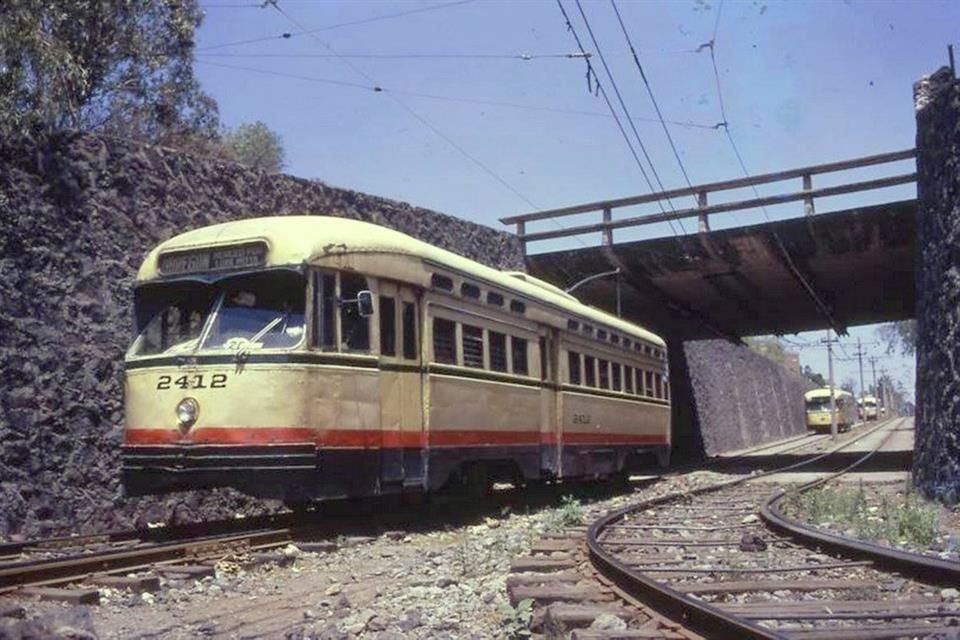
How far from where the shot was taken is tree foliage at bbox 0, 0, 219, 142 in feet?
46.0

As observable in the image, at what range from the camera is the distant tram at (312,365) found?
9.12m

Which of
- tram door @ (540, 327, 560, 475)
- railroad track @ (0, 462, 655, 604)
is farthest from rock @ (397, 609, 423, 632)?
tram door @ (540, 327, 560, 475)

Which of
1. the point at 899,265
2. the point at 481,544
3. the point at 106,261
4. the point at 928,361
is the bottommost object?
the point at 481,544

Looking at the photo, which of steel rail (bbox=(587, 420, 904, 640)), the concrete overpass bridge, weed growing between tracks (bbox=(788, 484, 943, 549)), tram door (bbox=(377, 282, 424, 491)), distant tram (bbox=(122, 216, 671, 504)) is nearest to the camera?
steel rail (bbox=(587, 420, 904, 640))

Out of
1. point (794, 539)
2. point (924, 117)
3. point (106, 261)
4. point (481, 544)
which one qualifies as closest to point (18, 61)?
point (106, 261)

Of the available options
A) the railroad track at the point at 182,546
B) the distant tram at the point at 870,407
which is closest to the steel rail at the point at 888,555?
the railroad track at the point at 182,546

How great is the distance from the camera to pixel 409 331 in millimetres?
10703

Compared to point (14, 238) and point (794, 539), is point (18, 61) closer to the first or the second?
point (14, 238)

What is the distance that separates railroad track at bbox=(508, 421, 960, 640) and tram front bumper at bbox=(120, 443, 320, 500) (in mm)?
2223

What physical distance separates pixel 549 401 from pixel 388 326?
4128 mm

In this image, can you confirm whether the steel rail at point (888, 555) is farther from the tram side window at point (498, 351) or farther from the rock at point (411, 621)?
the tram side window at point (498, 351)

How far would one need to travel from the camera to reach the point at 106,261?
12539 millimetres

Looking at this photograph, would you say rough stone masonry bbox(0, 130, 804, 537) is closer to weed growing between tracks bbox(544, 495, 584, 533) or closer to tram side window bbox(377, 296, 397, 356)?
tram side window bbox(377, 296, 397, 356)

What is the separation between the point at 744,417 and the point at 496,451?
40.7 metres
